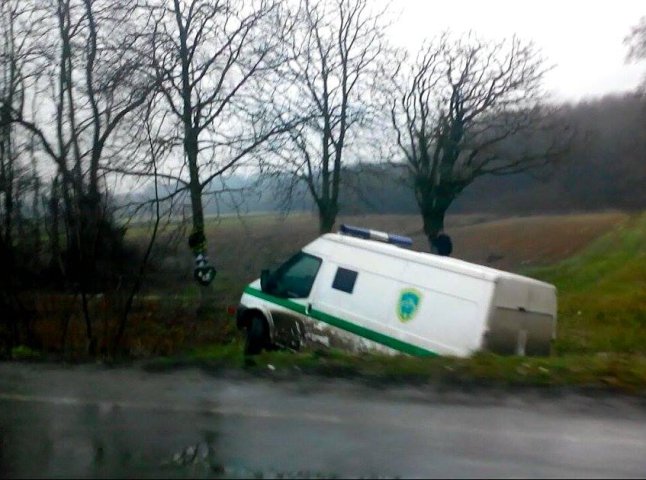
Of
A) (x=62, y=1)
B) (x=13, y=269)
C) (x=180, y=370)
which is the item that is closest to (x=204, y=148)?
(x=62, y=1)

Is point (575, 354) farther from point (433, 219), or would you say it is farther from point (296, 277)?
point (433, 219)

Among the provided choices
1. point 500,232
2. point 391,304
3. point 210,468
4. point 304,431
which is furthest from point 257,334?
point 500,232

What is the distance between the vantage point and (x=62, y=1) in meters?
23.1

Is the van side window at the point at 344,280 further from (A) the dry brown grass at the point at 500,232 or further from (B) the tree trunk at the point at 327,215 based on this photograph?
(B) the tree trunk at the point at 327,215

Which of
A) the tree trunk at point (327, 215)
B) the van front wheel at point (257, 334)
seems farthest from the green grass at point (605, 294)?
the tree trunk at point (327, 215)

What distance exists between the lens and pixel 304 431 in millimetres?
7117

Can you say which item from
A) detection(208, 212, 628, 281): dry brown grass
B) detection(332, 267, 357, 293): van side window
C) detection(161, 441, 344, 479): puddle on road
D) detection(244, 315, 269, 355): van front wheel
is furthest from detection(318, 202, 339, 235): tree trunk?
detection(161, 441, 344, 479): puddle on road

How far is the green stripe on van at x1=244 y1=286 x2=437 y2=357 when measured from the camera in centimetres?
1258

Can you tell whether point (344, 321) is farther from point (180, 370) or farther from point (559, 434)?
point (559, 434)

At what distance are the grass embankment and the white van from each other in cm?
79

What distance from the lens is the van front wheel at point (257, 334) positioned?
47.3 ft

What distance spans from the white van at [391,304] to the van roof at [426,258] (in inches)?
0.6

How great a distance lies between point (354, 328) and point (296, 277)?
1.64 metres

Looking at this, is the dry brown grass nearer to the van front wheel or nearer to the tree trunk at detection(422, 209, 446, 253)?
the tree trunk at detection(422, 209, 446, 253)
